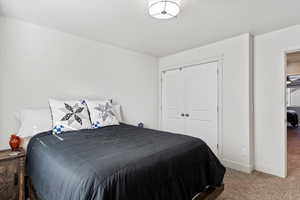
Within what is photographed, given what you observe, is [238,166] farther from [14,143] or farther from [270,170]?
[14,143]

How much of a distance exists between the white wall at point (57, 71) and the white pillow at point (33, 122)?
0.21 metres

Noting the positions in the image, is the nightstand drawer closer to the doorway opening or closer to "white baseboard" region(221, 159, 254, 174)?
"white baseboard" region(221, 159, 254, 174)

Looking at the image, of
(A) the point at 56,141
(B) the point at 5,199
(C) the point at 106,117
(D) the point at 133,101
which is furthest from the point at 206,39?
(B) the point at 5,199

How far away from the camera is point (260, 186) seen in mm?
2285

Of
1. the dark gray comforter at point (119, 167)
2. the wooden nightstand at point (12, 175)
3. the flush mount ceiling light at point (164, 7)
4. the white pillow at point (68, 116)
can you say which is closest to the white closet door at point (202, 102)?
the dark gray comforter at point (119, 167)

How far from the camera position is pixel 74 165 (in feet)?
3.87

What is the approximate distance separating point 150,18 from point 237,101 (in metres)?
1.98

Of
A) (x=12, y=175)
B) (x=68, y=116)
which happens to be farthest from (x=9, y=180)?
(x=68, y=116)

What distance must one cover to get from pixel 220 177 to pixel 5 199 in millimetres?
2308

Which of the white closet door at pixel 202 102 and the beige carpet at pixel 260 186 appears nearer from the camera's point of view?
the beige carpet at pixel 260 186

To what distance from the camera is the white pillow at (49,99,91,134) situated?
7.06ft

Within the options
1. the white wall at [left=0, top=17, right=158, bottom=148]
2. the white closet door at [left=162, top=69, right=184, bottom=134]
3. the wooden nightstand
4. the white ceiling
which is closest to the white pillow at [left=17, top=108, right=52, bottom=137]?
the white wall at [left=0, top=17, right=158, bottom=148]

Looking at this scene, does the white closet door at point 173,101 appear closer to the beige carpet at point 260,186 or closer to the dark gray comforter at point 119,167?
the beige carpet at point 260,186

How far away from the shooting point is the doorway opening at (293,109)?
309cm
